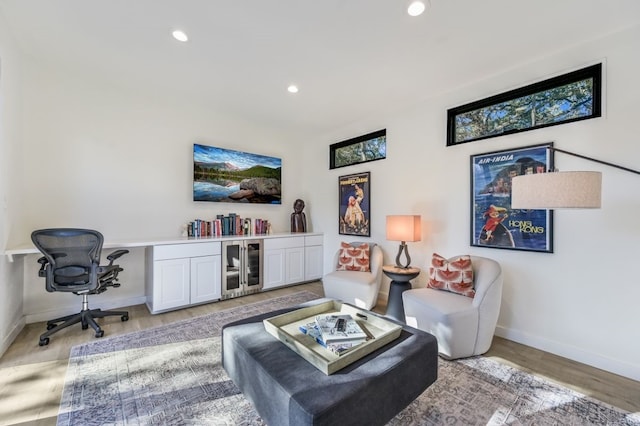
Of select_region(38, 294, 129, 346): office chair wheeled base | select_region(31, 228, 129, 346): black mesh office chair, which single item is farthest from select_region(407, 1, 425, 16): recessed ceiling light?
select_region(38, 294, 129, 346): office chair wheeled base

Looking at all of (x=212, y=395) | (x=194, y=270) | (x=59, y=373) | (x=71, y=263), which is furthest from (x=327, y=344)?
(x=71, y=263)

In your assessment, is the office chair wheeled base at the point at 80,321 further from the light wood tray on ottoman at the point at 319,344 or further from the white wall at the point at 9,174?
the light wood tray on ottoman at the point at 319,344

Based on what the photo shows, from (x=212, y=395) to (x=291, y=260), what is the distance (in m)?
2.67

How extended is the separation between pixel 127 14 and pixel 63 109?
1789 millimetres

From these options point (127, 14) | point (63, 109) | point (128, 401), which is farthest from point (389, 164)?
point (63, 109)

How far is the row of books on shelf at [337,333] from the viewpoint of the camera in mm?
1544

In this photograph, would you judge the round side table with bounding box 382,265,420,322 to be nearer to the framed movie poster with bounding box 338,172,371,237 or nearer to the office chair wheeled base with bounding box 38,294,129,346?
the framed movie poster with bounding box 338,172,371,237

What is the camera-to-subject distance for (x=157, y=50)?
2.53m

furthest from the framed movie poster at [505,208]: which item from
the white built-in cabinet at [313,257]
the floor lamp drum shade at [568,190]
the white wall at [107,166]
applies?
the white wall at [107,166]

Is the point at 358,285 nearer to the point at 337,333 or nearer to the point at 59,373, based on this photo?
the point at 337,333

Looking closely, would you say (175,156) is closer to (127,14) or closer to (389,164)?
(127,14)

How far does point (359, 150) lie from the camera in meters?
4.34

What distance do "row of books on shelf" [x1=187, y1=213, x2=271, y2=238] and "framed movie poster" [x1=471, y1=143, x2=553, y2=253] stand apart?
3.10 meters

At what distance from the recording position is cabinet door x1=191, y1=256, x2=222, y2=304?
11.3ft
